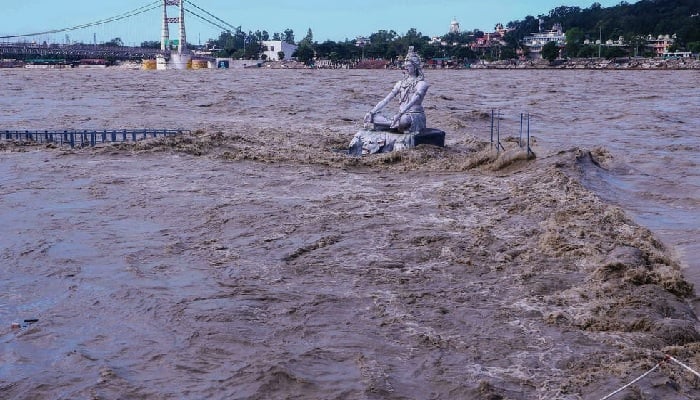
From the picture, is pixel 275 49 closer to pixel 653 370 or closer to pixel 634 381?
pixel 653 370

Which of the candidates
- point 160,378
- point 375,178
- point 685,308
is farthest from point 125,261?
point 375,178

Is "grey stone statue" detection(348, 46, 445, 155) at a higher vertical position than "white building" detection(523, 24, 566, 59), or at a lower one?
lower

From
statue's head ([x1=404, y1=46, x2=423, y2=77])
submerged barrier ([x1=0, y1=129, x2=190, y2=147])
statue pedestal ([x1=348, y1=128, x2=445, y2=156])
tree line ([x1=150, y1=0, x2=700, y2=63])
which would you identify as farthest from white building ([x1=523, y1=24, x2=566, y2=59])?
statue's head ([x1=404, y1=46, x2=423, y2=77])

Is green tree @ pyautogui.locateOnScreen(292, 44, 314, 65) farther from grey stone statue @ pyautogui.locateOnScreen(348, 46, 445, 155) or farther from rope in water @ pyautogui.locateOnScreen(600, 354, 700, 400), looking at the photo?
rope in water @ pyautogui.locateOnScreen(600, 354, 700, 400)

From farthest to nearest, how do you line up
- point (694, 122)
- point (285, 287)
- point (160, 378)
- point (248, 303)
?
point (694, 122) < point (285, 287) < point (248, 303) < point (160, 378)

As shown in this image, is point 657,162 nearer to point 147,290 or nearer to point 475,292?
point 475,292

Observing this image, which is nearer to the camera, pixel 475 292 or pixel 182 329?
pixel 182 329

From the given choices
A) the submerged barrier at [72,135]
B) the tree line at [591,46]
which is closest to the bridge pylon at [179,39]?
the tree line at [591,46]

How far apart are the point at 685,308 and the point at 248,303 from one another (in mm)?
4475

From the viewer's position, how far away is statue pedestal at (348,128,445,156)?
19.1 metres

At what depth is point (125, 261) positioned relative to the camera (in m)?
10.4

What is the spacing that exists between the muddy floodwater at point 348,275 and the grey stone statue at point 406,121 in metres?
0.42

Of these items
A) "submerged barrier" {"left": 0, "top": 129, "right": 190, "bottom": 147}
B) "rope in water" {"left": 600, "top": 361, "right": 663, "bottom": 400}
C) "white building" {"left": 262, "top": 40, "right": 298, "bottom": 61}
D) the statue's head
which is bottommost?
"rope in water" {"left": 600, "top": 361, "right": 663, "bottom": 400}

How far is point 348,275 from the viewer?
32.2 ft
